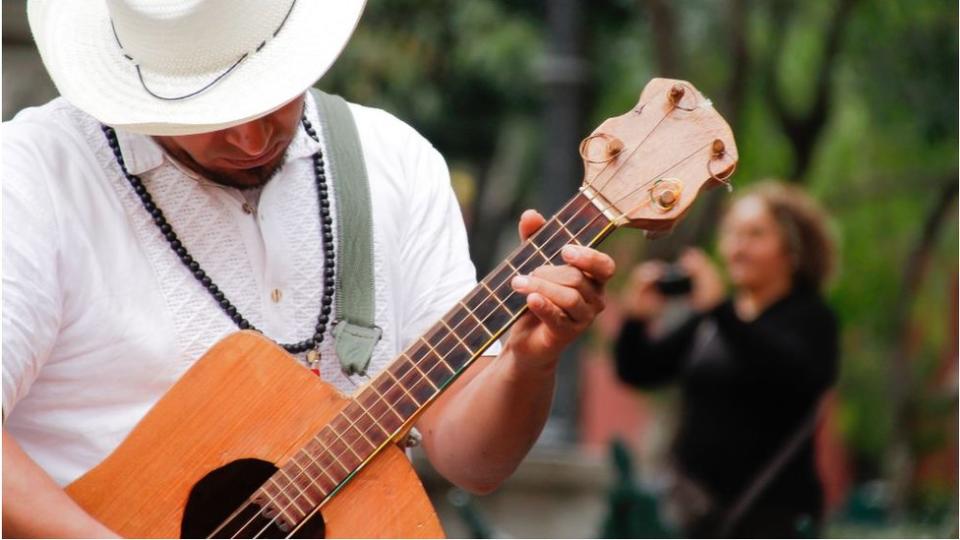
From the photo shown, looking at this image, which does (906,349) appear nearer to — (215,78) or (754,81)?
(754,81)

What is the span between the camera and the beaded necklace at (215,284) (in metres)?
2.88

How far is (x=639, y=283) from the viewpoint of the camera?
6.81 m

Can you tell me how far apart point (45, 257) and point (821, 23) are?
712 centimetres

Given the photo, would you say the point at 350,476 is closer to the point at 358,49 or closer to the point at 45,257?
the point at 45,257

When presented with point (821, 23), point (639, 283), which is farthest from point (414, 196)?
point (821, 23)

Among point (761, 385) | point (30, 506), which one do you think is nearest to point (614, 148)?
point (30, 506)

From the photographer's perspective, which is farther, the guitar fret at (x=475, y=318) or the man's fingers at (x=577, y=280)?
the guitar fret at (x=475, y=318)

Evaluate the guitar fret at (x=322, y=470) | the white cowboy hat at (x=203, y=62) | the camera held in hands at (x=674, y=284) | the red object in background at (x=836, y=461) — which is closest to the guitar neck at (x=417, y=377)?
the guitar fret at (x=322, y=470)

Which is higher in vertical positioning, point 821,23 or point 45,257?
point 45,257

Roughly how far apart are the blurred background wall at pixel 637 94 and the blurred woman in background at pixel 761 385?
3.31 feet

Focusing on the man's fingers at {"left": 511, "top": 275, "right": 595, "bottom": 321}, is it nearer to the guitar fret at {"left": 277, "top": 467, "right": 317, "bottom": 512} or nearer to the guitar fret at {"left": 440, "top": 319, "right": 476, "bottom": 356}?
the guitar fret at {"left": 440, "top": 319, "right": 476, "bottom": 356}

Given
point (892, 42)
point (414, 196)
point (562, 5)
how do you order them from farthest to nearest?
point (892, 42), point (562, 5), point (414, 196)

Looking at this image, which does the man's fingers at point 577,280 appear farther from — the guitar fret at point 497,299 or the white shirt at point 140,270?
the white shirt at point 140,270

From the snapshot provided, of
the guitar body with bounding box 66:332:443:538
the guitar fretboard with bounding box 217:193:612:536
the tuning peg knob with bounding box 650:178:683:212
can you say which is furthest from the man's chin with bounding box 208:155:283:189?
the tuning peg knob with bounding box 650:178:683:212
